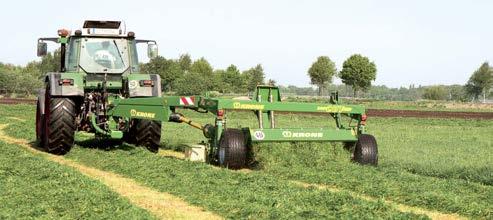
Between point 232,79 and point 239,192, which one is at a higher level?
point 232,79

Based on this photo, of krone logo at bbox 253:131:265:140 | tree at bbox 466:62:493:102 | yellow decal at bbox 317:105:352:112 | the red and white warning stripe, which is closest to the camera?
krone logo at bbox 253:131:265:140

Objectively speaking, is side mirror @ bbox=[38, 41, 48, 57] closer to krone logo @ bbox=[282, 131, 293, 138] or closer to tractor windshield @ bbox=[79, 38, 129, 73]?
tractor windshield @ bbox=[79, 38, 129, 73]

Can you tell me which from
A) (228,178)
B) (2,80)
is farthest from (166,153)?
(2,80)

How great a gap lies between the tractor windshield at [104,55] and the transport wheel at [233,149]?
4060 millimetres

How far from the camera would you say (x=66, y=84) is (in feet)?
40.2

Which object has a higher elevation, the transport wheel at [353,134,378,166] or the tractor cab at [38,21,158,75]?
the tractor cab at [38,21,158,75]

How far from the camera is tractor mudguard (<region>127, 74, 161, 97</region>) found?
12.8 metres

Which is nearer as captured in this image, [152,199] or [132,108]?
[152,199]

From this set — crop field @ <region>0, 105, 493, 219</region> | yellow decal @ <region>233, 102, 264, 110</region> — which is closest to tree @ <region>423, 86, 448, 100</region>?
crop field @ <region>0, 105, 493, 219</region>

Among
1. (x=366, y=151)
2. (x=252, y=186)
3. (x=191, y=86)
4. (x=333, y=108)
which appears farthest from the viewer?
(x=191, y=86)

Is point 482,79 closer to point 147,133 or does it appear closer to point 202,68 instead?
point 202,68

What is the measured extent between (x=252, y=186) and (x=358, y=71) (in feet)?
194

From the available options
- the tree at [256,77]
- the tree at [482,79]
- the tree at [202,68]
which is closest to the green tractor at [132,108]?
Result: the tree at [256,77]

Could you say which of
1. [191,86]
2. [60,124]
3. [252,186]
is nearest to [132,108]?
[60,124]
